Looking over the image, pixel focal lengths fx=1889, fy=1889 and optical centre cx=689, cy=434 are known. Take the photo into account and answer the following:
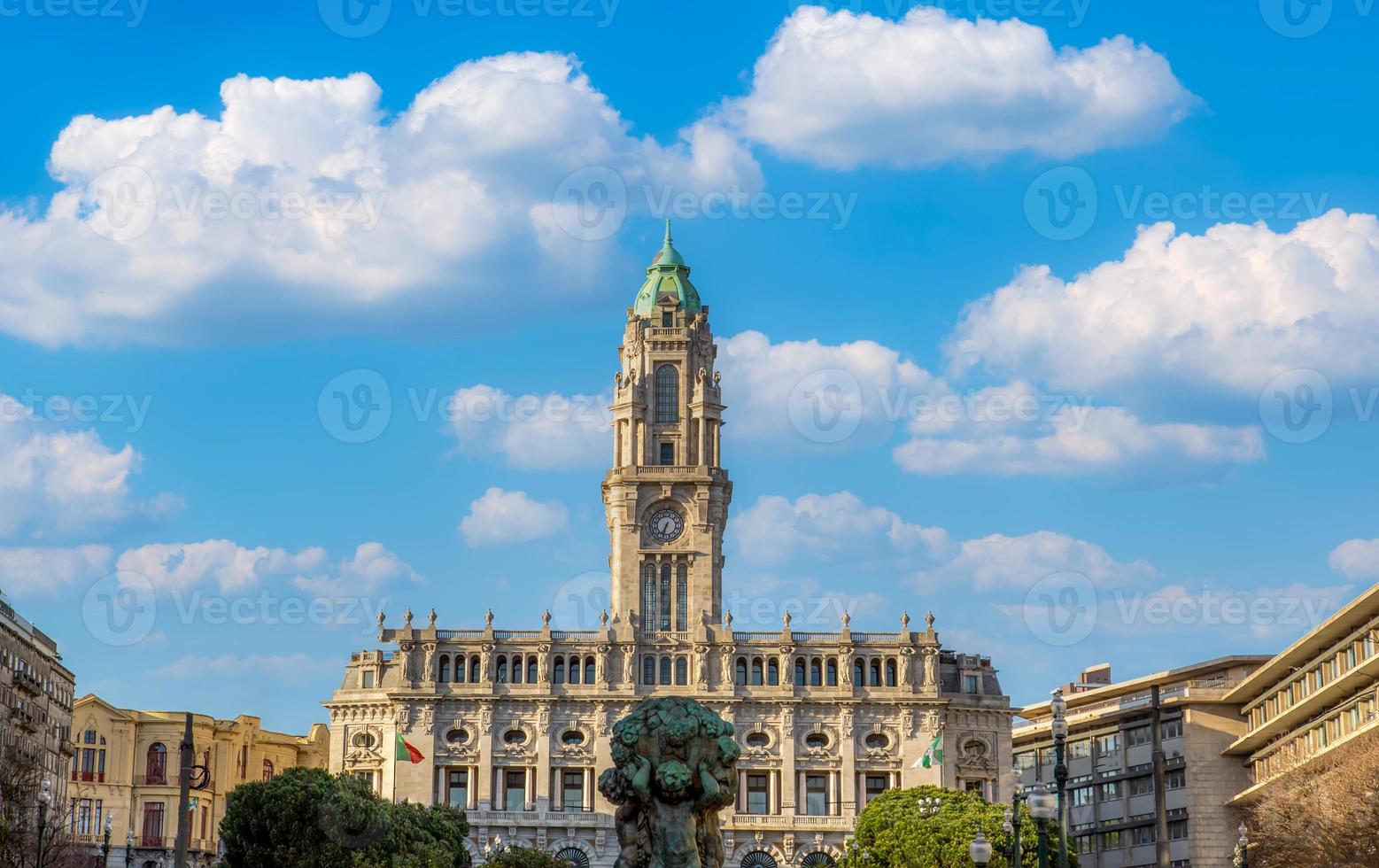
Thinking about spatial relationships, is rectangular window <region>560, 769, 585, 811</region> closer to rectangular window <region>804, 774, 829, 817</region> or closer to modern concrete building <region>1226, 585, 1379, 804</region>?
rectangular window <region>804, 774, 829, 817</region>

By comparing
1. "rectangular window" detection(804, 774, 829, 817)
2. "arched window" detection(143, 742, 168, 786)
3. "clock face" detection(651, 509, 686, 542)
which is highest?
"clock face" detection(651, 509, 686, 542)

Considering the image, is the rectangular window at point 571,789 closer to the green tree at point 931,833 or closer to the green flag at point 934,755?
the green flag at point 934,755

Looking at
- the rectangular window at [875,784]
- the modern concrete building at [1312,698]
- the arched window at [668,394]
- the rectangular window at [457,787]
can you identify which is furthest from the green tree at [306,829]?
the arched window at [668,394]

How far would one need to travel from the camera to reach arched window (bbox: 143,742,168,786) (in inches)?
5940

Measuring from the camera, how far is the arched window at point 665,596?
15700 centimetres

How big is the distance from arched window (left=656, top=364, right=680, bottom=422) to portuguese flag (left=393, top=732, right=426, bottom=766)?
35913mm

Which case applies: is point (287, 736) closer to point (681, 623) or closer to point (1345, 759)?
point (681, 623)

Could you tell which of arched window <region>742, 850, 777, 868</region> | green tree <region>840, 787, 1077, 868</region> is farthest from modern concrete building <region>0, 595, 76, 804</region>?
arched window <region>742, 850, 777, 868</region>

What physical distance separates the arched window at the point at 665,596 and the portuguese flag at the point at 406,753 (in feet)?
74.8

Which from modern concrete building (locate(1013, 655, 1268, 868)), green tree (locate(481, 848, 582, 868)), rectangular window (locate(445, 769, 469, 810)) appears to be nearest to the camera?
green tree (locate(481, 848, 582, 868))

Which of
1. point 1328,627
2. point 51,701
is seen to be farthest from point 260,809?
point 1328,627

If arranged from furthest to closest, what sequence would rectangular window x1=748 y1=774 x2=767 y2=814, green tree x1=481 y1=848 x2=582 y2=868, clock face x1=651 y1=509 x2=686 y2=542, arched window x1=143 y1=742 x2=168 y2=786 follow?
clock face x1=651 y1=509 x2=686 y2=542 → arched window x1=143 y1=742 x2=168 y2=786 → rectangular window x1=748 y1=774 x2=767 y2=814 → green tree x1=481 y1=848 x2=582 y2=868

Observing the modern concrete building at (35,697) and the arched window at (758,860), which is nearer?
the modern concrete building at (35,697)

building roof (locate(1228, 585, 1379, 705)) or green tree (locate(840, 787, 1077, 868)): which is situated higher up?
building roof (locate(1228, 585, 1379, 705))
